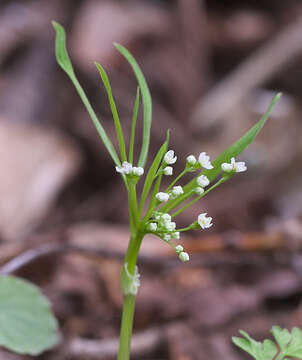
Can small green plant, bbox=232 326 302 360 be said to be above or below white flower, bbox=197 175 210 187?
below

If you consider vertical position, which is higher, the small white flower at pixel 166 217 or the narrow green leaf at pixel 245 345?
the small white flower at pixel 166 217

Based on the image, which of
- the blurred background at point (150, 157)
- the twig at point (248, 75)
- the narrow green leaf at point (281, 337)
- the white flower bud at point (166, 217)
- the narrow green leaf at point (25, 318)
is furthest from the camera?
the twig at point (248, 75)

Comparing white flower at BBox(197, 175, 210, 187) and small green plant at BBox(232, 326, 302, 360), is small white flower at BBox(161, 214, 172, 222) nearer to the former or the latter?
white flower at BBox(197, 175, 210, 187)

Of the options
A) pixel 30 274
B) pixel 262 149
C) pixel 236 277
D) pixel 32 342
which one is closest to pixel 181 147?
pixel 262 149

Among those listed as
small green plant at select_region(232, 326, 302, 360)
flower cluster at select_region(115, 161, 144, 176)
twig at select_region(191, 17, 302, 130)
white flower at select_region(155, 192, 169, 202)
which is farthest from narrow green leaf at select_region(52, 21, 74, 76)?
twig at select_region(191, 17, 302, 130)

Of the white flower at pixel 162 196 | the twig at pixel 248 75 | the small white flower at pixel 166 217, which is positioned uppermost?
the twig at pixel 248 75

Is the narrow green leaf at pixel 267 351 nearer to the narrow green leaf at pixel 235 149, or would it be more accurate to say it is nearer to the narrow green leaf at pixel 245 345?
the narrow green leaf at pixel 245 345

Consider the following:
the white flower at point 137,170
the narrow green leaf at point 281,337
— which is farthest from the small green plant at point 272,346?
the white flower at point 137,170

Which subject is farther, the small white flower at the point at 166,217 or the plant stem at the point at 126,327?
the plant stem at the point at 126,327

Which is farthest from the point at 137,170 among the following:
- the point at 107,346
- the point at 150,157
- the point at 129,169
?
the point at 150,157
